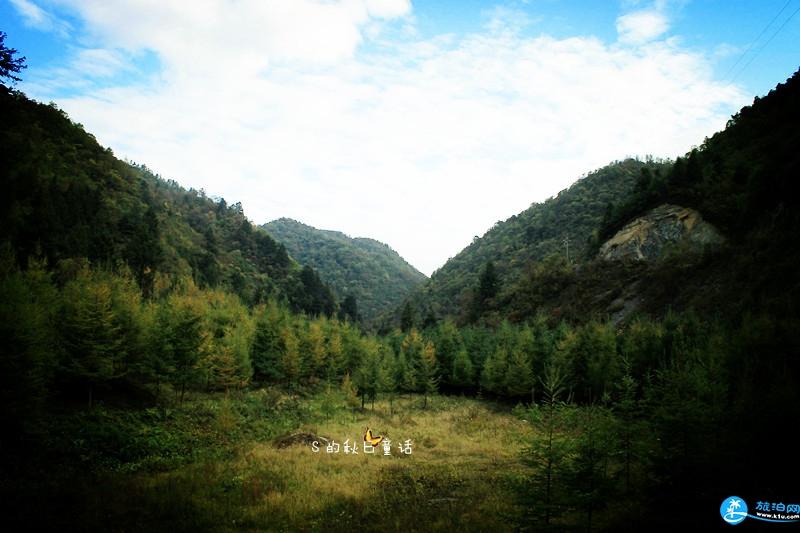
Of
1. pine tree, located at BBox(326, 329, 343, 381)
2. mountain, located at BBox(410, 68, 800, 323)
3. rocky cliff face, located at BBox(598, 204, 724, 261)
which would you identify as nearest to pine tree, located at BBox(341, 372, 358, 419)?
pine tree, located at BBox(326, 329, 343, 381)

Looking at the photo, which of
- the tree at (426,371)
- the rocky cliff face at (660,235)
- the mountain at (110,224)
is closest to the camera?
the mountain at (110,224)

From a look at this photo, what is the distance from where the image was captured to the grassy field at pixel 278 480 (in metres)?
14.2

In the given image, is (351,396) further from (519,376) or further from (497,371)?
(519,376)

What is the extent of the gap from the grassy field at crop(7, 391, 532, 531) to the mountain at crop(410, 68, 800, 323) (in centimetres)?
2246

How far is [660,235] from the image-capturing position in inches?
2761

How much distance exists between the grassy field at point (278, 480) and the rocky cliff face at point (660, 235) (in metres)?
49.1

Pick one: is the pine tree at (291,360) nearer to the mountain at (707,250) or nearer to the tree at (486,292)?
the mountain at (707,250)

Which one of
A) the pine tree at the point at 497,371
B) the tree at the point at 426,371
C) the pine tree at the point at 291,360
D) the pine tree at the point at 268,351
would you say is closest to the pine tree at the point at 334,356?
the pine tree at the point at 291,360

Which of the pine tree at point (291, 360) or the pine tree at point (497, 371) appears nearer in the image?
the pine tree at point (291, 360)

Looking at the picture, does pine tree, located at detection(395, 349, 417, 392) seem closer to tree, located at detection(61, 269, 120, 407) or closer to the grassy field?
the grassy field

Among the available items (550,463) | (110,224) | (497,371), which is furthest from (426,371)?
(110,224)

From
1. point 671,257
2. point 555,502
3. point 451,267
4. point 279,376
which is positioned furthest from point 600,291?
point 451,267

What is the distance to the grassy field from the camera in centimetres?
1424

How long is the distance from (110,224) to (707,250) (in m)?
102
